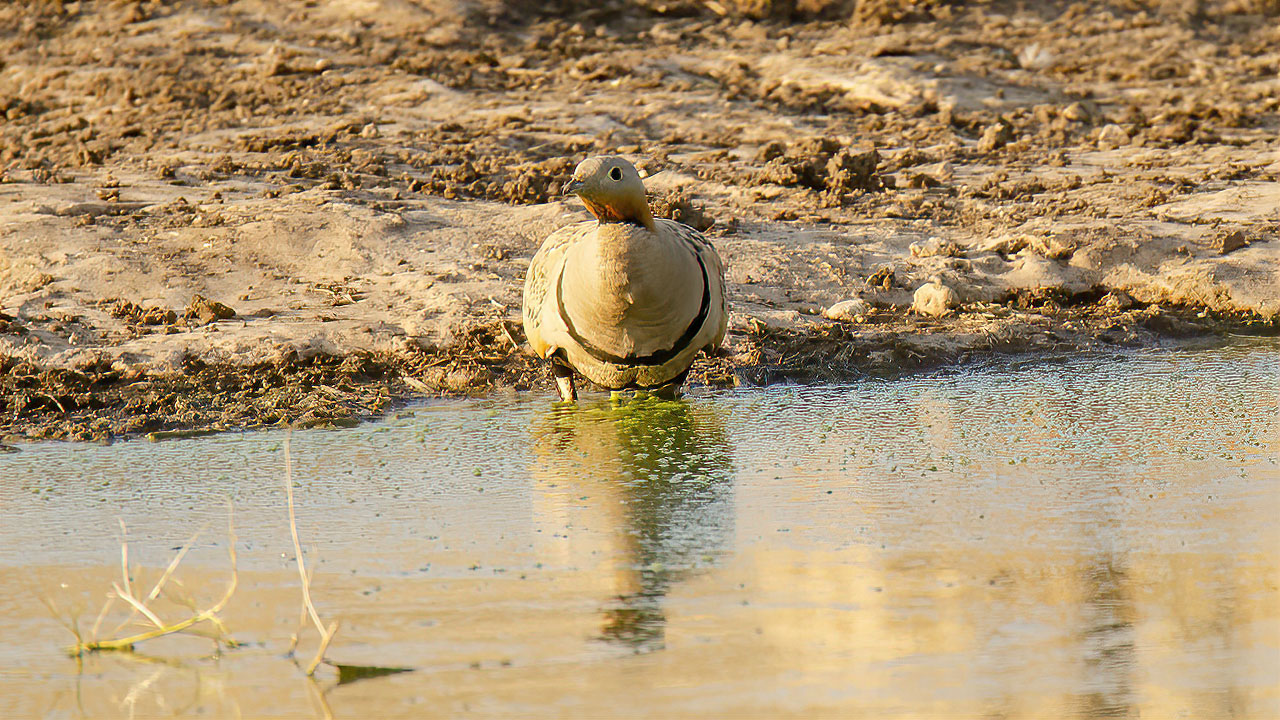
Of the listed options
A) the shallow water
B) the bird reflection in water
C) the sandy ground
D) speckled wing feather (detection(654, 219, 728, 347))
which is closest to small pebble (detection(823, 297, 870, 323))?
the sandy ground

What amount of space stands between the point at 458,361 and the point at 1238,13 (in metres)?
9.50

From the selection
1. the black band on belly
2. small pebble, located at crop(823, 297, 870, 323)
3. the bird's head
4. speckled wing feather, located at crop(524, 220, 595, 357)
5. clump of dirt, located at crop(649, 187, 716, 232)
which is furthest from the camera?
clump of dirt, located at crop(649, 187, 716, 232)

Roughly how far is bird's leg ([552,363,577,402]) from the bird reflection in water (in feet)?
0.22

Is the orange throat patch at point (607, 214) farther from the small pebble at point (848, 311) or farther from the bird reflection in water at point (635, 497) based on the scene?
the small pebble at point (848, 311)

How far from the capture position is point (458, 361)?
6.85 meters

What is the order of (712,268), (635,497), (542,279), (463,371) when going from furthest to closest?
(463,371) < (542,279) < (712,268) < (635,497)

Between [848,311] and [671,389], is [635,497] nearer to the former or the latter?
[671,389]

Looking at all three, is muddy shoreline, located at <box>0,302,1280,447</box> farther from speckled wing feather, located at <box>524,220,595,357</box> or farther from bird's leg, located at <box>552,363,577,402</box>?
speckled wing feather, located at <box>524,220,595,357</box>

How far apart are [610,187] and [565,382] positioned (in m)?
1.14

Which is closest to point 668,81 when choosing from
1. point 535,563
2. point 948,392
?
point 948,392

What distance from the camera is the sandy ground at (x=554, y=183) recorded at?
6.92 metres

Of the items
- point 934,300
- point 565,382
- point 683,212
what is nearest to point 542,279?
point 565,382

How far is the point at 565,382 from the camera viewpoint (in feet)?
20.7

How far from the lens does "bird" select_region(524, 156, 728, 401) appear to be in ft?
18.1
